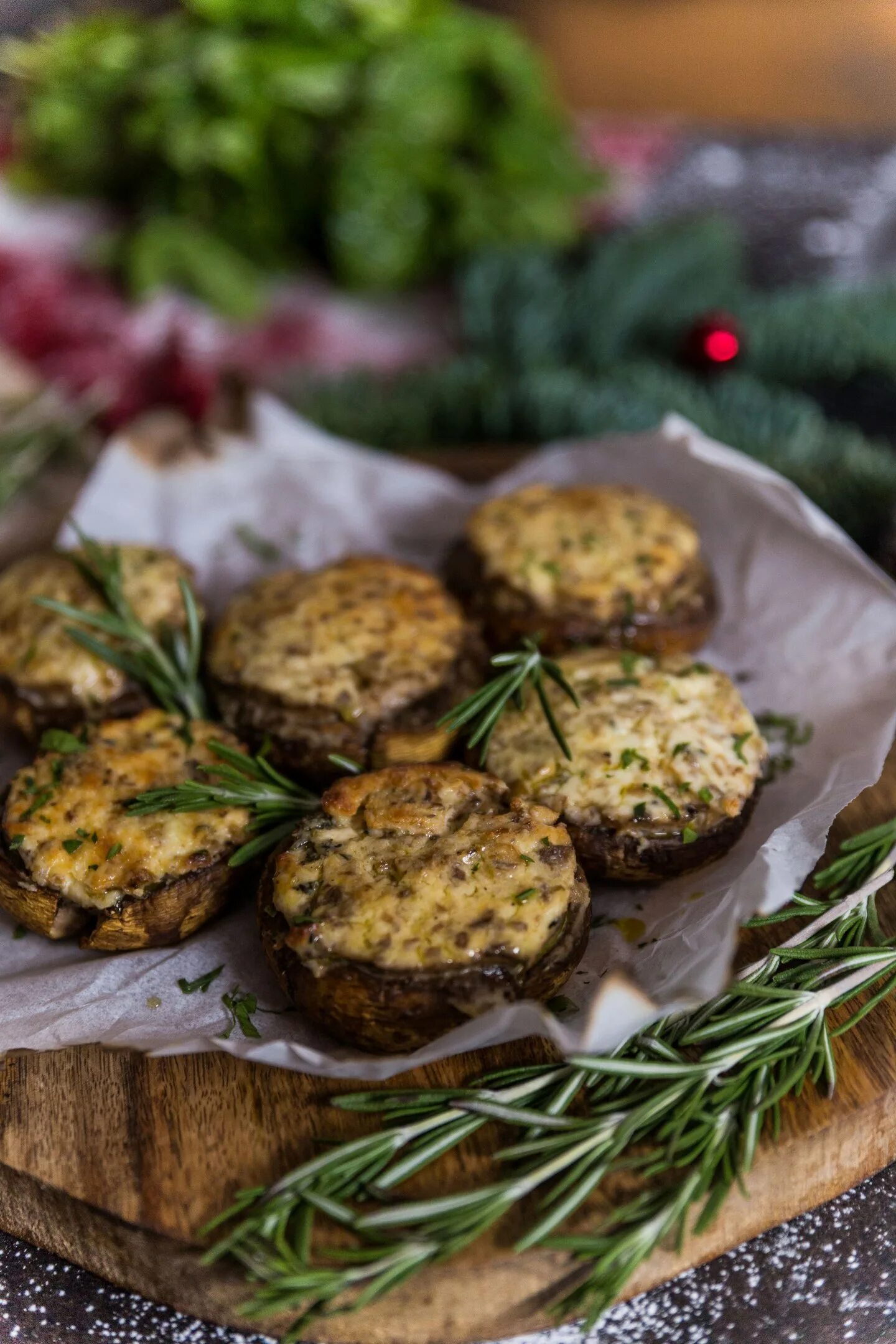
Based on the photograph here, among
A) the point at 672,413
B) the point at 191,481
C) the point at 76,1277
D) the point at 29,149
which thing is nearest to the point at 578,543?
the point at 672,413

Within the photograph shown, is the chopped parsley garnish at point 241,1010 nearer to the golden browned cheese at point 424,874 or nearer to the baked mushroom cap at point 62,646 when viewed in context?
the golden browned cheese at point 424,874

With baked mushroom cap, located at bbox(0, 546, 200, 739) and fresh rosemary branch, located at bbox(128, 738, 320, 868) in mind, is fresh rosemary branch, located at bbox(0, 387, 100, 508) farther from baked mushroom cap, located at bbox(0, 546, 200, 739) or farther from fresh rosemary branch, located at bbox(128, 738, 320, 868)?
fresh rosemary branch, located at bbox(128, 738, 320, 868)

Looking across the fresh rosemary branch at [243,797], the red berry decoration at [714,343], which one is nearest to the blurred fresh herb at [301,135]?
the red berry decoration at [714,343]

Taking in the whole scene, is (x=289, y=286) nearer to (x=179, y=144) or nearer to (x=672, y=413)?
(x=179, y=144)

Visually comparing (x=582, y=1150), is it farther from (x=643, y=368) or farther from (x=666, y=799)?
(x=643, y=368)

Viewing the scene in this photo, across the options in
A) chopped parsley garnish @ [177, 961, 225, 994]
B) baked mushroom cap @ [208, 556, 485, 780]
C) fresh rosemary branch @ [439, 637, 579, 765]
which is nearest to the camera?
chopped parsley garnish @ [177, 961, 225, 994]

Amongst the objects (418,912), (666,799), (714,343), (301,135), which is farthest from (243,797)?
(301,135)

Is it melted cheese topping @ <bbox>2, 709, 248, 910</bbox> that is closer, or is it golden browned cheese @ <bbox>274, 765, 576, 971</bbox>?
golden browned cheese @ <bbox>274, 765, 576, 971</bbox>

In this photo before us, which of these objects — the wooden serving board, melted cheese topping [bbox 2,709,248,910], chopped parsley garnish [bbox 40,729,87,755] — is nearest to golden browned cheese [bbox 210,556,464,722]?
melted cheese topping [bbox 2,709,248,910]
